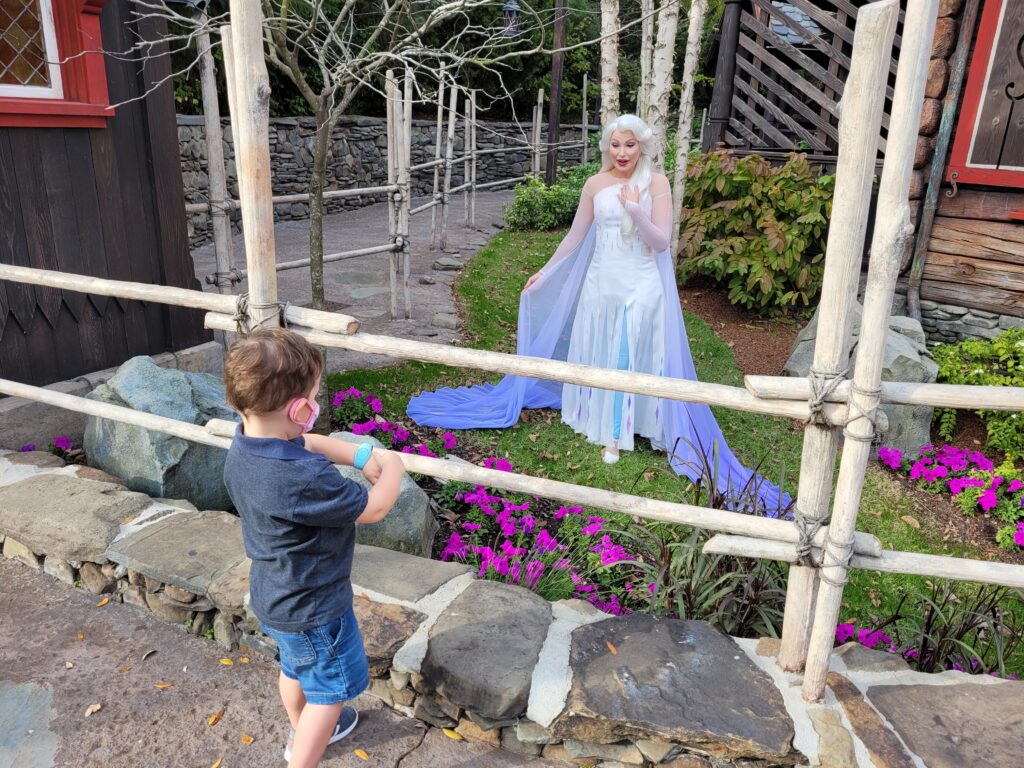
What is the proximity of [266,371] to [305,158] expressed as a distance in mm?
12879

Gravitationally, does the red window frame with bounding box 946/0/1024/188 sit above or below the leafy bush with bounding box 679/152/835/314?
above

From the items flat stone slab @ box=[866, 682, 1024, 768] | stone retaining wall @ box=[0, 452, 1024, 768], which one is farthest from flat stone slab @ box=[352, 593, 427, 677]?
flat stone slab @ box=[866, 682, 1024, 768]

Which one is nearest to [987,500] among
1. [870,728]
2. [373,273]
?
[870,728]

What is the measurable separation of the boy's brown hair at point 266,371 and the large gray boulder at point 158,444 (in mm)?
1917

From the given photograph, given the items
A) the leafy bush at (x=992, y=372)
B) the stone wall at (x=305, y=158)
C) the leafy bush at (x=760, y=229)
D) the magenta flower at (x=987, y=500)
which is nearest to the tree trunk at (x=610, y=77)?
the leafy bush at (x=760, y=229)

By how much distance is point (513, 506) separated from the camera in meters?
3.65

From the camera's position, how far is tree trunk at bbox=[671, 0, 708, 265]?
279 inches

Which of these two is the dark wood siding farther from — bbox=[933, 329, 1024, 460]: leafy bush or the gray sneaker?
bbox=[933, 329, 1024, 460]: leafy bush

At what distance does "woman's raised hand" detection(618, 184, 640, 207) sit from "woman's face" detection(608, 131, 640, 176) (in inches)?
3.3

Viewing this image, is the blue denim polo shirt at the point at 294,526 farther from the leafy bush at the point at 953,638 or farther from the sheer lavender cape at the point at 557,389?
the sheer lavender cape at the point at 557,389

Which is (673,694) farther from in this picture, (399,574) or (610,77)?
(610,77)

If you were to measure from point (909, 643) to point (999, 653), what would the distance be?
37cm

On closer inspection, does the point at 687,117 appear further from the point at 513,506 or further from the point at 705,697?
the point at 705,697

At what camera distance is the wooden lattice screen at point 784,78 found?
7.48m
